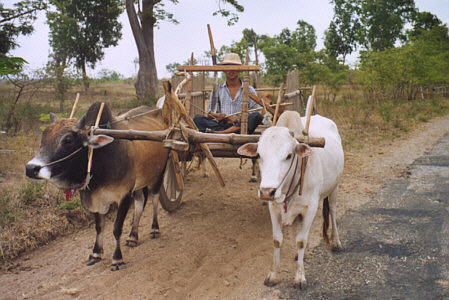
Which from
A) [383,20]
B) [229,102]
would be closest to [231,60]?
[229,102]

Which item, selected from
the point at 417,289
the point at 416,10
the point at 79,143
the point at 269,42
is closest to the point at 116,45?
the point at 269,42

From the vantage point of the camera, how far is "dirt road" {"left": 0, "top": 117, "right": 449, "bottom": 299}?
3400 millimetres

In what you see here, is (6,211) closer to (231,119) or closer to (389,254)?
(231,119)

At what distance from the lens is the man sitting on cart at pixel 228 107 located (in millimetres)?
4578

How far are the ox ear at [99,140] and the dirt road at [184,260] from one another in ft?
4.40

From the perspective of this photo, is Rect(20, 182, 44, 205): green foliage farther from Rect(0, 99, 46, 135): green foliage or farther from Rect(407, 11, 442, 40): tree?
Rect(407, 11, 442, 40): tree

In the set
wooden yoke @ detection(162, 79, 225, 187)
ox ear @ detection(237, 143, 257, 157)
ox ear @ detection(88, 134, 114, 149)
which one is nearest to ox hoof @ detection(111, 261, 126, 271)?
ox ear @ detection(88, 134, 114, 149)

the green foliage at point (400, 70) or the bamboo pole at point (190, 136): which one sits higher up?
the green foliage at point (400, 70)

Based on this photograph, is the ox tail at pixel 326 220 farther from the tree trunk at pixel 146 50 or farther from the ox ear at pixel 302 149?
the tree trunk at pixel 146 50

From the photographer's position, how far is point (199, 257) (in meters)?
4.11

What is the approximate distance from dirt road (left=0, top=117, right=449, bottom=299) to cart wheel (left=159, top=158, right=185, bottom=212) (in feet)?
0.53

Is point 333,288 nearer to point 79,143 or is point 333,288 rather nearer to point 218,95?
point 79,143


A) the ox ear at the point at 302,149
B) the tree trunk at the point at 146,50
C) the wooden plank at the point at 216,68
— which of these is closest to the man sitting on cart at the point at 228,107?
the wooden plank at the point at 216,68

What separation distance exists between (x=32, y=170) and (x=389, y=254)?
144 inches
